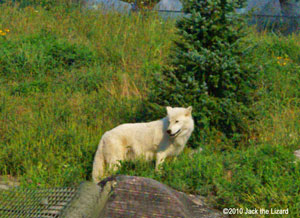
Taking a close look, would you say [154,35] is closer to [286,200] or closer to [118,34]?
[118,34]

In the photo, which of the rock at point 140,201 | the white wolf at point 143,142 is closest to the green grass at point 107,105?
the white wolf at point 143,142

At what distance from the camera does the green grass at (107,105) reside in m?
5.21

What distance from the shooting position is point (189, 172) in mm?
5391

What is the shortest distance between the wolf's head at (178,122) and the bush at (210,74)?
94 cm

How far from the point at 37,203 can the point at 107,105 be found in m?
4.95

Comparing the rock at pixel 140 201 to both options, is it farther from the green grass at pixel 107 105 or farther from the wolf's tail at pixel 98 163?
the wolf's tail at pixel 98 163

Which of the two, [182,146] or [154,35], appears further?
[154,35]

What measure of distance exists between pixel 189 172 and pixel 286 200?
137 centimetres

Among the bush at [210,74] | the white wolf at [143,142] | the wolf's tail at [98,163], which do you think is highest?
the bush at [210,74]

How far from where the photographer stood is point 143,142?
6.06m

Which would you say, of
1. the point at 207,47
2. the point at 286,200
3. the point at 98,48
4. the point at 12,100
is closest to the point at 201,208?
the point at 286,200

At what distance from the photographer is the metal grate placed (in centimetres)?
326

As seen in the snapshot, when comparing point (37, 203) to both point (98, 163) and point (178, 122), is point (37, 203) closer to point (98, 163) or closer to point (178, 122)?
point (98, 163)

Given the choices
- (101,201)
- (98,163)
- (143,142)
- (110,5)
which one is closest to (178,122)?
(143,142)
